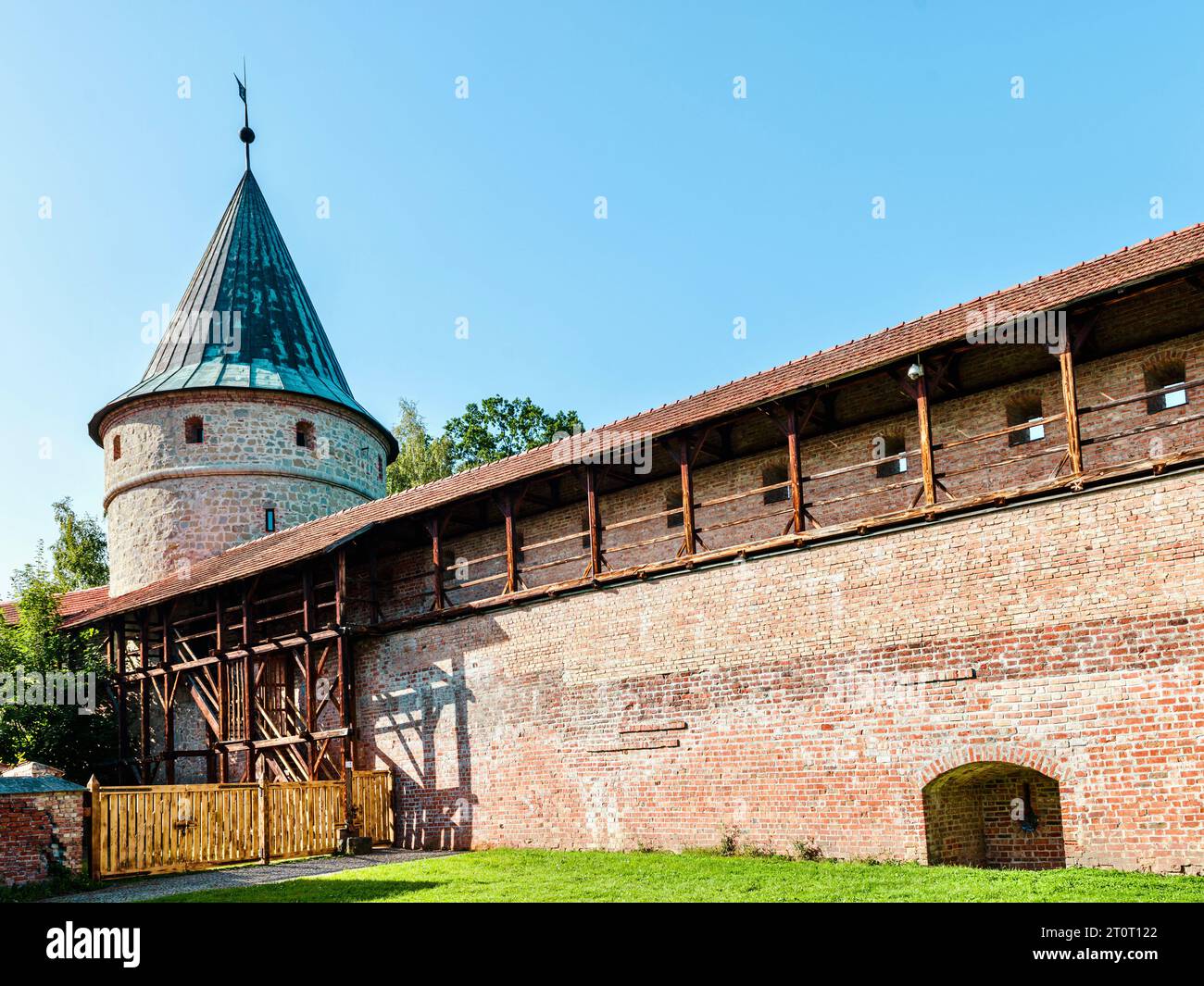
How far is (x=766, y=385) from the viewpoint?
15.4 m

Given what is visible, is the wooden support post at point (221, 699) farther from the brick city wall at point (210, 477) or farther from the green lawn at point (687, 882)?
the green lawn at point (687, 882)

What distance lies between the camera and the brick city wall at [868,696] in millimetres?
11195

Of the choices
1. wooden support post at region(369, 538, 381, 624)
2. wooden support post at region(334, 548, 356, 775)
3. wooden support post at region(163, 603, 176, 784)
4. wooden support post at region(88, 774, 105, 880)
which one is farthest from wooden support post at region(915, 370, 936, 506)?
wooden support post at region(163, 603, 176, 784)

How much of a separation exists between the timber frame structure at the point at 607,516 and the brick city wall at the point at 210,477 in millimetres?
1599

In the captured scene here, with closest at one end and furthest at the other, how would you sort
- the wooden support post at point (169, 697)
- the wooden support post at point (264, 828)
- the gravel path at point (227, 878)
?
1. the gravel path at point (227, 878)
2. the wooden support post at point (264, 828)
3. the wooden support post at point (169, 697)

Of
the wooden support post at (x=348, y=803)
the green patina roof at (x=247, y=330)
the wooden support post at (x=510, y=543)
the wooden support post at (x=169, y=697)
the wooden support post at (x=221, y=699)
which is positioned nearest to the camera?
the wooden support post at (x=510, y=543)

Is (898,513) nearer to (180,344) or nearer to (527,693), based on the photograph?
(527,693)

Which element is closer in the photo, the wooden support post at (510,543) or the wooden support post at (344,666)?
the wooden support post at (510,543)

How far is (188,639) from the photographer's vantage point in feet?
74.8

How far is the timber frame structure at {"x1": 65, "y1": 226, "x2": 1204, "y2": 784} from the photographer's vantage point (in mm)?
13141

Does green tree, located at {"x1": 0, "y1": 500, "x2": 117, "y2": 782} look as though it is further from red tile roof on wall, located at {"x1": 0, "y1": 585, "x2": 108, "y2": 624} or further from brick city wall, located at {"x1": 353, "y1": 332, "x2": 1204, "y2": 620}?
brick city wall, located at {"x1": 353, "y1": 332, "x2": 1204, "y2": 620}

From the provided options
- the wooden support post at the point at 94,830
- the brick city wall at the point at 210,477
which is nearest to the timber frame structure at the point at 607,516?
the brick city wall at the point at 210,477

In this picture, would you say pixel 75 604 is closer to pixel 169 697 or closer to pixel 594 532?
pixel 169 697
